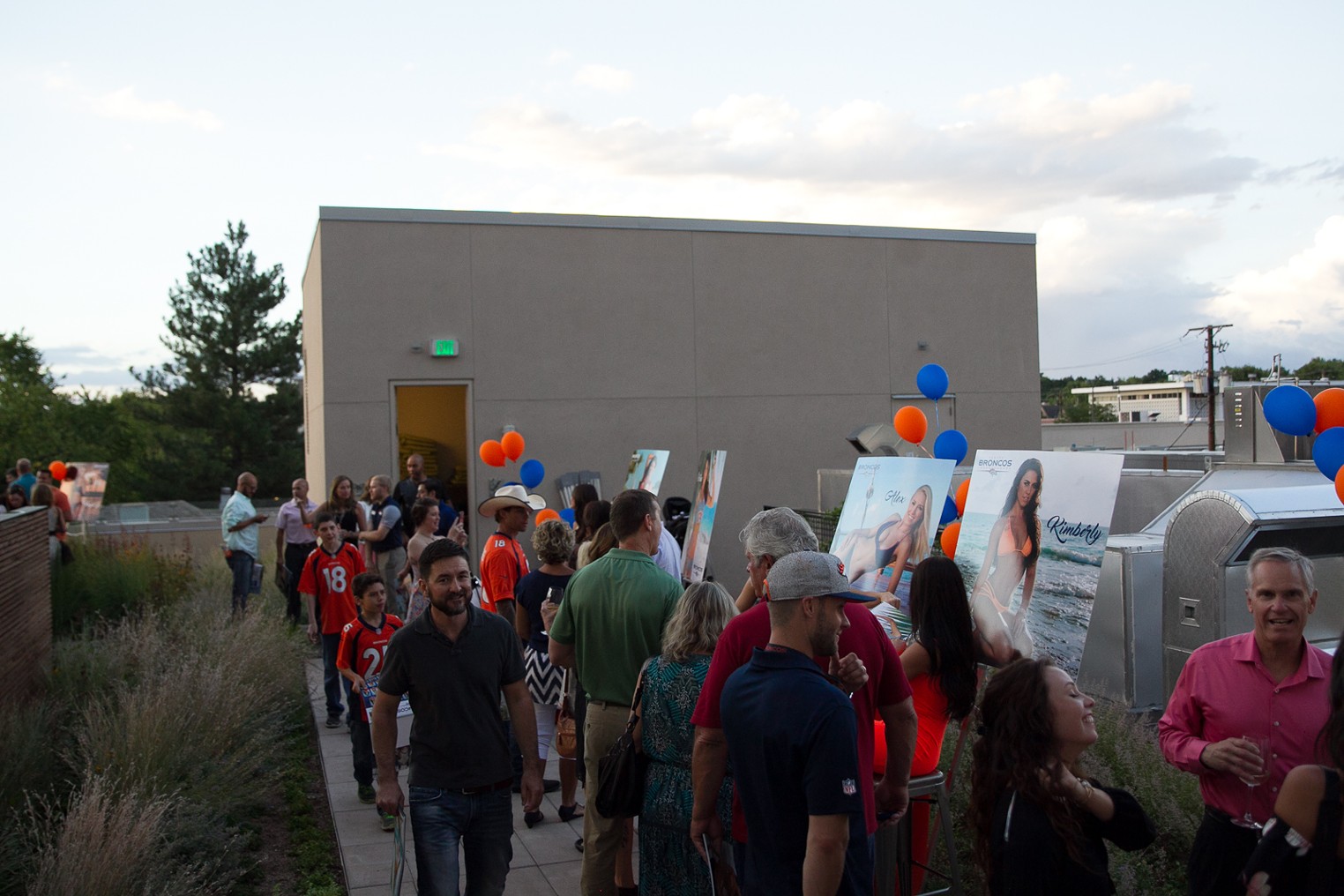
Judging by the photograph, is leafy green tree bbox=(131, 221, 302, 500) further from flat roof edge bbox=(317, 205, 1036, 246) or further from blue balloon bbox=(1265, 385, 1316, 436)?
blue balloon bbox=(1265, 385, 1316, 436)

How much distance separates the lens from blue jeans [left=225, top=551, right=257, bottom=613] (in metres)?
12.7

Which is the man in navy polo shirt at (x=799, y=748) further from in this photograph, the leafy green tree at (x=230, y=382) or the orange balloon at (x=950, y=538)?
the leafy green tree at (x=230, y=382)

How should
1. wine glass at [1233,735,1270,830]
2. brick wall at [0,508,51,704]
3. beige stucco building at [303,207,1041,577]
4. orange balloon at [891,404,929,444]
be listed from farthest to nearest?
beige stucco building at [303,207,1041,577]
orange balloon at [891,404,929,444]
brick wall at [0,508,51,704]
wine glass at [1233,735,1270,830]

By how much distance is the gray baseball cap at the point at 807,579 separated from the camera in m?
3.20

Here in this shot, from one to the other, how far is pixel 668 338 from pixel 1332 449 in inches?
453

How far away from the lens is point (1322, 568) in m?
6.84

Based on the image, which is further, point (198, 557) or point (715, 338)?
point (198, 557)

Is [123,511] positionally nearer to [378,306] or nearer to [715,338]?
[378,306]

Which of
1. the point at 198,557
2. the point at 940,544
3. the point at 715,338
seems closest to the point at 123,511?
the point at 198,557

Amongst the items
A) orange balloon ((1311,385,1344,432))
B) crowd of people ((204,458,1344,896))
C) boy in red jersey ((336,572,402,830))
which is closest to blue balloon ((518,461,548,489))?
boy in red jersey ((336,572,402,830))

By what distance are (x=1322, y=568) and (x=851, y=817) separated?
528 centimetres

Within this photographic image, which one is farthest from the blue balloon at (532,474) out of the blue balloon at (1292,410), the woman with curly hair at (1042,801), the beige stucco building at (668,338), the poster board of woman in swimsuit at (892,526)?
the woman with curly hair at (1042,801)

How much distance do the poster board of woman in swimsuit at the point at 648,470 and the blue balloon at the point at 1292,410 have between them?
6999 millimetres

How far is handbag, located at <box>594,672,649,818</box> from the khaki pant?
1.22ft
